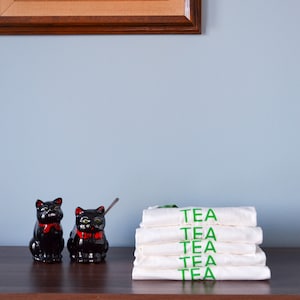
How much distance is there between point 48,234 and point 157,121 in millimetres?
376

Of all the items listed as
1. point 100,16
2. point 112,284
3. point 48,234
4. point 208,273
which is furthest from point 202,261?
point 100,16

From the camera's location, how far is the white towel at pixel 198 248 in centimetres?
96

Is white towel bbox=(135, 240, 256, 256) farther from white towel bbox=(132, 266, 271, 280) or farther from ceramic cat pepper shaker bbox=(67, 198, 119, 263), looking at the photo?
ceramic cat pepper shaker bbox=(67, 198, 119, 263)

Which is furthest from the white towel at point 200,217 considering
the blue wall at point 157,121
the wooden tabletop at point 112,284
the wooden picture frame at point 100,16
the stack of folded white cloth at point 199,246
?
the wooden picture frame at point 100,16

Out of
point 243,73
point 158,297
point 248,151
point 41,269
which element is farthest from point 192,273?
point 243,73

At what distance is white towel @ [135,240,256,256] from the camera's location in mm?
960

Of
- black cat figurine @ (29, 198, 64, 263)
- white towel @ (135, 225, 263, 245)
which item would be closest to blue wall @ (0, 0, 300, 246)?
black cat figurine @ (29, 198, 64, 263)

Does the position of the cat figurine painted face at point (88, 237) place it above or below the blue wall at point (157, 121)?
below

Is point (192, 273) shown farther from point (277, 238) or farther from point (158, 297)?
point (277, 238)

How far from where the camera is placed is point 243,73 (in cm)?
126

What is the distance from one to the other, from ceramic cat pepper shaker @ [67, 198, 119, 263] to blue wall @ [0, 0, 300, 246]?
7.7 inches

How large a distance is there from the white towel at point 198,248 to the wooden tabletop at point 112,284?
53 mm

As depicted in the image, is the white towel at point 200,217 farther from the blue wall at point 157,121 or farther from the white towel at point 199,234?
the blue wall at point 157,121

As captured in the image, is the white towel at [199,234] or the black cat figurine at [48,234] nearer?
the white towel at [199,234]
